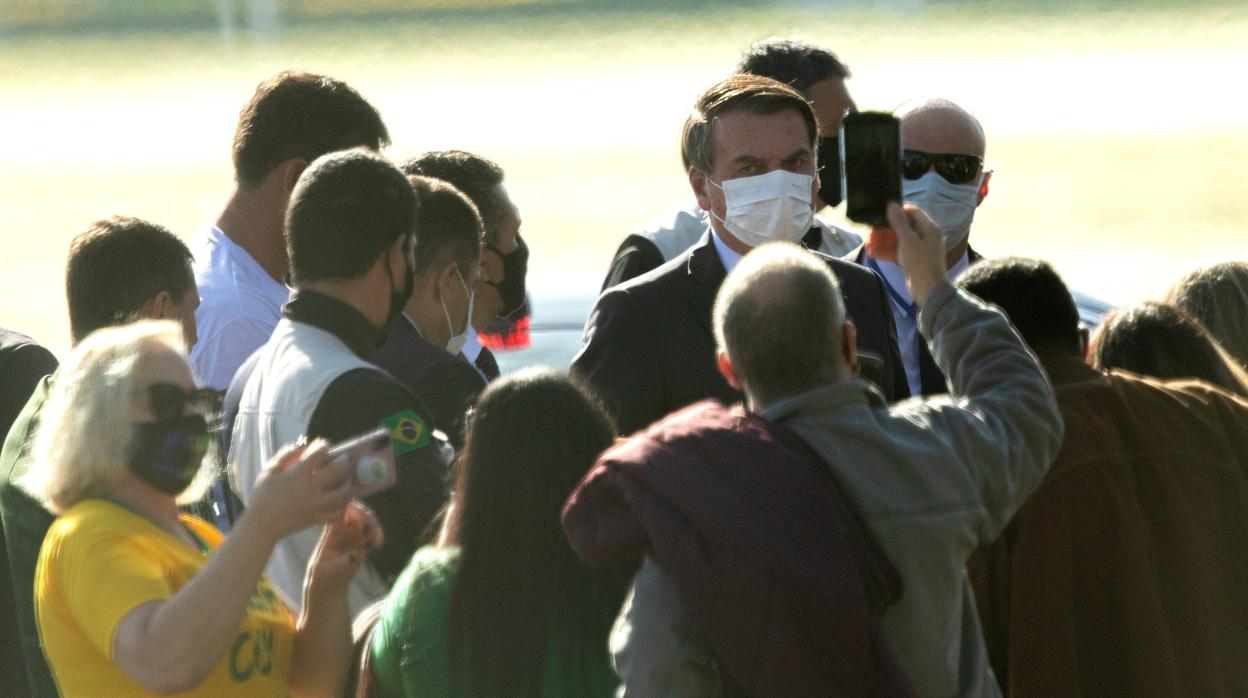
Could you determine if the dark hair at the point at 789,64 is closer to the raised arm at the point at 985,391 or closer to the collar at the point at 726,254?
the collar at the point at 726,254

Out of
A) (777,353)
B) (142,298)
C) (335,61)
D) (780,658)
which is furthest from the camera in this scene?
(335,61)

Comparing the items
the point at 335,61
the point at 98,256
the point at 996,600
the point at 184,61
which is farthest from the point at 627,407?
the point at 184,61

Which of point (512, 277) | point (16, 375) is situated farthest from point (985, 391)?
point (16, 375)

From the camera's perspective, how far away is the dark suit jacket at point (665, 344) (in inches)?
136

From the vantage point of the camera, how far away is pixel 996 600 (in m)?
3.03

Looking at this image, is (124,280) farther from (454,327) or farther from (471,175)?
(471,175)

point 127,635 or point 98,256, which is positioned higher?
point 98,256

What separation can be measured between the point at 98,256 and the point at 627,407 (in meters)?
1.09

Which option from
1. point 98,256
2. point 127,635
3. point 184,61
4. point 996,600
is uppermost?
point 98,256

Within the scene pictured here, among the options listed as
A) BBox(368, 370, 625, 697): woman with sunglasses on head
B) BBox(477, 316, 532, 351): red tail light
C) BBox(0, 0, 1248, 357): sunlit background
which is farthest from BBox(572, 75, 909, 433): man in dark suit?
BBox(0, 0, 1248, 357): sunlit background

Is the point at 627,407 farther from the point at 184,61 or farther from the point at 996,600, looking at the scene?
the point at 184,61

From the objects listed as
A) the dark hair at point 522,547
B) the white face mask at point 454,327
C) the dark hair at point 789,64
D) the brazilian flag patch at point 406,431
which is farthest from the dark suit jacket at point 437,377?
the dark hair at point 789,64

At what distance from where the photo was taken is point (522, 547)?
252 centimetres

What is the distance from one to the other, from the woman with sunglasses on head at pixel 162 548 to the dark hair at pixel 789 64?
2.55m
